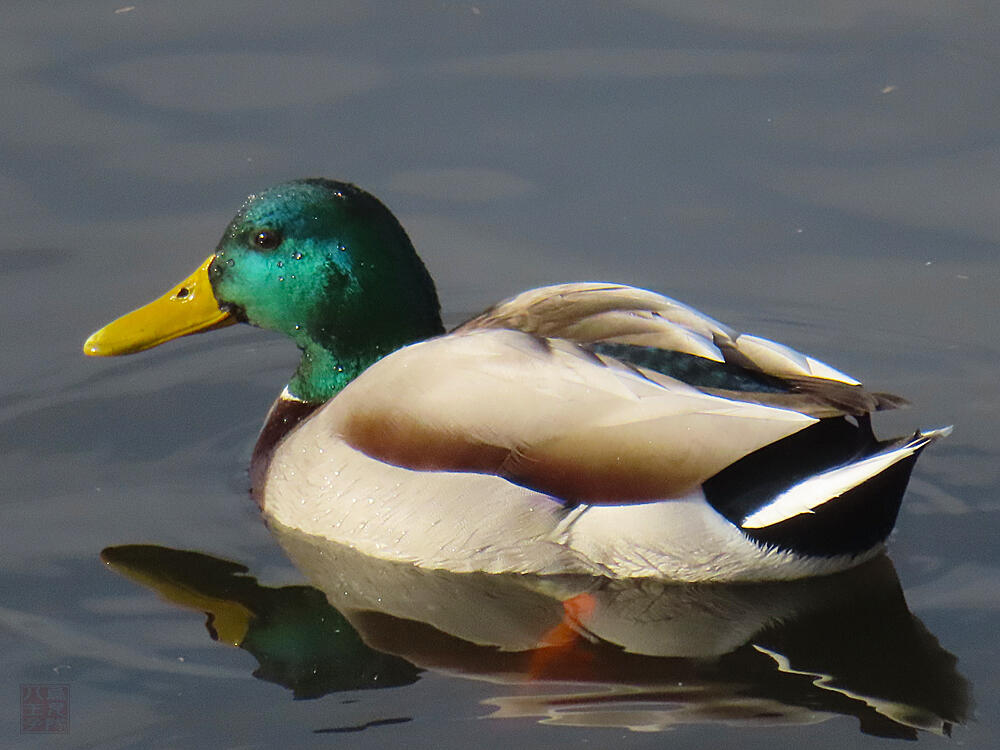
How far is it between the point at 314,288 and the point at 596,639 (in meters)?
1.65

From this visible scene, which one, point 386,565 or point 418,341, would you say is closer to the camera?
point 386,565

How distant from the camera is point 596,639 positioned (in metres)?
5.59

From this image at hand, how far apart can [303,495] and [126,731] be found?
1239mm

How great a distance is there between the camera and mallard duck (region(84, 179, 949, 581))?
5.46 meters

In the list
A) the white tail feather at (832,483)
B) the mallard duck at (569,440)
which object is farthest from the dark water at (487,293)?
the white tail feather at (832,483)

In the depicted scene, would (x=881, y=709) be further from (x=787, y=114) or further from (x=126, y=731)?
(x=787, y=114)

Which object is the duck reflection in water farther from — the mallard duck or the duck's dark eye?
the duck's dark eye

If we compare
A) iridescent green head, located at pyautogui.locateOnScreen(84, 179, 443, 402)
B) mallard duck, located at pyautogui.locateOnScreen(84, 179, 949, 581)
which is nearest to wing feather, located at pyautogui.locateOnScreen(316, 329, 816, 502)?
mallard duck, located at pyautogui.locateOnScreen(84, 179, 949, 581)

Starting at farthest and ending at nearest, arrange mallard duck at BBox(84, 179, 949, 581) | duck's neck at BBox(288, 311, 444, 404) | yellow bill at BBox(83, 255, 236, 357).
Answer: yellow bill at BBox(83, 255, 236, 357), duck's neck at BBox(288, 311, 444, 404), mallard duck at BBox(84, 179, 949, 581)

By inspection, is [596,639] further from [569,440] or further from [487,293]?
[487,293]

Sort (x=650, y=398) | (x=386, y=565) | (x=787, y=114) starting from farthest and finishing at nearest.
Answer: (x=787, y=114) < (x=386, y=565) < (x=650, y=398)

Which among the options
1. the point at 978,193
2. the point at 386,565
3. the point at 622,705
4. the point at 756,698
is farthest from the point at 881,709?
the point at 978,193

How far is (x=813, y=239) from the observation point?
7.96 m

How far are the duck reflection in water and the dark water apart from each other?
14mm
